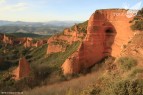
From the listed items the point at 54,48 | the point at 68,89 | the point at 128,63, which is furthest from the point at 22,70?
the point at 128,63

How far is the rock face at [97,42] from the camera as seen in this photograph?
33.2 m

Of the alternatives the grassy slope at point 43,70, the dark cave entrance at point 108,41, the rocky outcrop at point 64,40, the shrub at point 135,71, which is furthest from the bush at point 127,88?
the rocky outcrop at point 64,40

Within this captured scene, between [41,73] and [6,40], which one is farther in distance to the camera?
[6,40]

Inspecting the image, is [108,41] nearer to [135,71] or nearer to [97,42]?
[97,42]

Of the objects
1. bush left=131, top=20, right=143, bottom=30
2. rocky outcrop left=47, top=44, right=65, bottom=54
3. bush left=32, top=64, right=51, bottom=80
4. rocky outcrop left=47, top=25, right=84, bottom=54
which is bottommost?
bush left=32, top=64, right=51, bottom=80

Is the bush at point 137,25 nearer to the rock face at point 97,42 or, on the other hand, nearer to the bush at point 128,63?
the rock face at point 97,42

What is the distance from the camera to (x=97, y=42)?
34031 millimetres

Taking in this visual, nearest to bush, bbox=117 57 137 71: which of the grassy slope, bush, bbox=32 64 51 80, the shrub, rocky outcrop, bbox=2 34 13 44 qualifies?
the shrub

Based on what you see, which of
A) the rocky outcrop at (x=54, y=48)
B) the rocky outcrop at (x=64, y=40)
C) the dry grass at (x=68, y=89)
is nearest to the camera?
the dry grass at (x=68, y=89)

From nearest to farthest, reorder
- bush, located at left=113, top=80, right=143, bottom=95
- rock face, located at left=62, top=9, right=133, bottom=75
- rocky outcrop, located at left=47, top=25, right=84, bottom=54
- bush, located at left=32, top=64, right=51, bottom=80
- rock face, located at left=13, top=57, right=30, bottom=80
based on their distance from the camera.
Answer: bush, located at left=113, top=80, right=143, bottom=95, rock face, located at left=62, top=9, right=133, bottom=75, rock face, located at left=13, top=57, right=30, bottom=80, bush, located at left=32, top=64, right=51, bottom=80, rocky outcrop, located at left=47, top=25, right=84, bottom=54

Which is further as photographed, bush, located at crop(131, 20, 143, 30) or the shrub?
bush, located at crop(131, 20, 143, 30)

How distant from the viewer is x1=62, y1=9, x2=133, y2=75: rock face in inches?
1305

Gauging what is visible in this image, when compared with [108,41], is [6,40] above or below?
below

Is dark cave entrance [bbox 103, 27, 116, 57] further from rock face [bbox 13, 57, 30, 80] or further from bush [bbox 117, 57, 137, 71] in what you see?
bush [bbox 117, 57, 137, 71]
